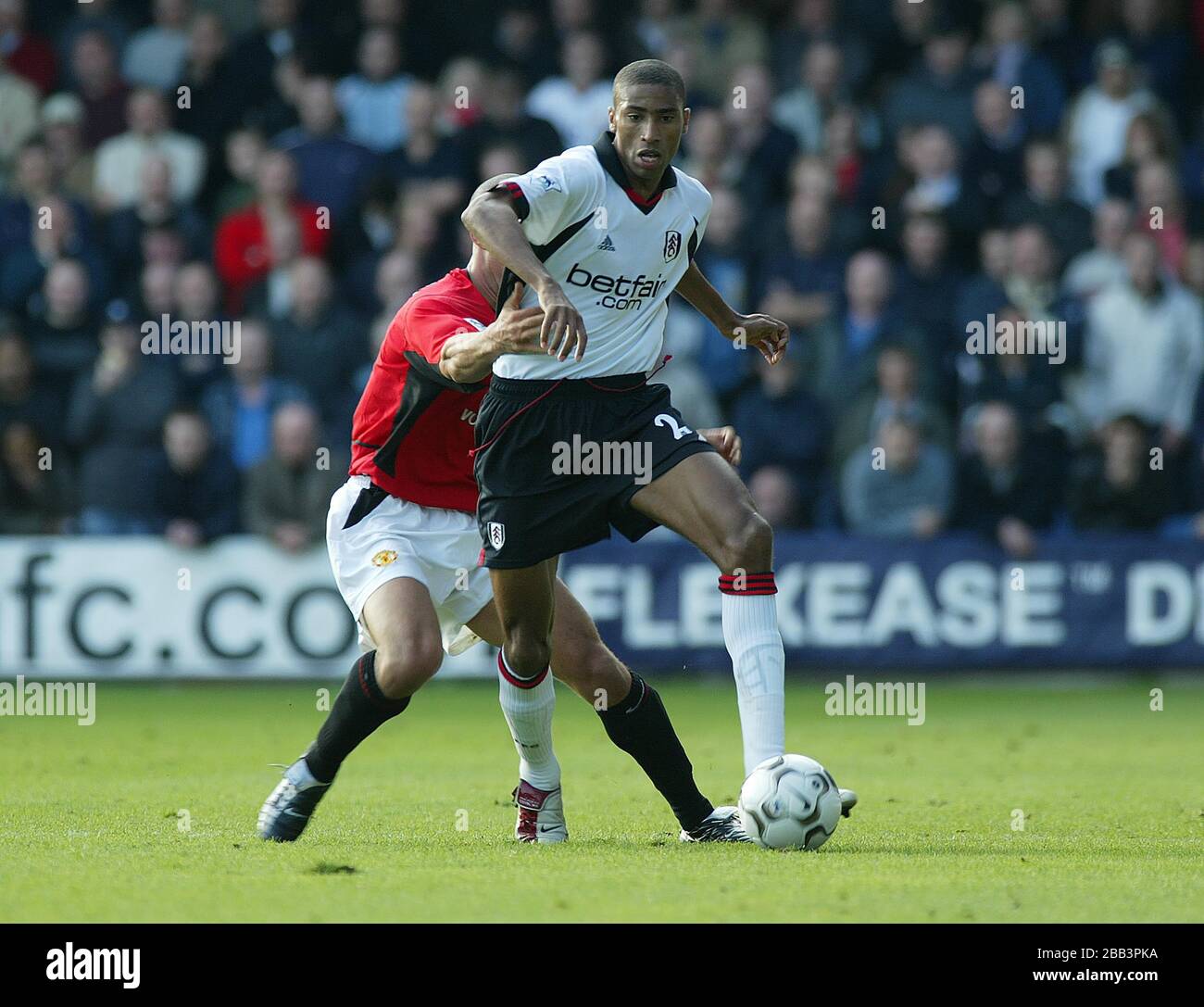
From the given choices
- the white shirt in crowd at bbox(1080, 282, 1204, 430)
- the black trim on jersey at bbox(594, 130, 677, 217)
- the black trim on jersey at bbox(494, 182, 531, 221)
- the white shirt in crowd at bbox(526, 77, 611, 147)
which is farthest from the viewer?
the white shirt in crowd at bbox(526, 77, 611, 147)

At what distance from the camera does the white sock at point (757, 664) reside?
596 centimetres

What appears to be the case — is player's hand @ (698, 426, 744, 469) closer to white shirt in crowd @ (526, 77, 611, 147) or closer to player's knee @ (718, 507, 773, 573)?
player's knee @ (718, 507, 773, 573)

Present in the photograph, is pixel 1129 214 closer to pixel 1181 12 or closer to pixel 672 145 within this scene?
pixel 1181 12

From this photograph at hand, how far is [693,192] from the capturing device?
21.5 feet

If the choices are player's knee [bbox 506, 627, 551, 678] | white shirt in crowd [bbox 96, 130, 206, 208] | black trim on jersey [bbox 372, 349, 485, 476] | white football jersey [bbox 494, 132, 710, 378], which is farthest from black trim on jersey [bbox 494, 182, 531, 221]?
white shirt in crowd [bbox 96, 130, 206, 208]

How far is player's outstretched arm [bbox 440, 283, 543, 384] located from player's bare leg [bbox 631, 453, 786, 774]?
67 cm

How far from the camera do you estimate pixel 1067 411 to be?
44.8 ft

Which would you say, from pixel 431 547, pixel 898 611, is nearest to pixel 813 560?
pixel 898 611

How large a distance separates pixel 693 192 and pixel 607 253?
487mm

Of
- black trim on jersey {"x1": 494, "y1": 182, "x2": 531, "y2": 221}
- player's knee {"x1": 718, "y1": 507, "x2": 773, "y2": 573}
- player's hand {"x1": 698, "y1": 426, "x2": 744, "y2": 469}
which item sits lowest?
player's knee {"x1": 718, "y1": 507, "x2": 773, "y2": 573}

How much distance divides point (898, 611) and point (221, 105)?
6.64m

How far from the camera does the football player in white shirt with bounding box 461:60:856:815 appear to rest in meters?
5.99

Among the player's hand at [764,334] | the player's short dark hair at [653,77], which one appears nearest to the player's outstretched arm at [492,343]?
the player's short dark hair at [653,77]
